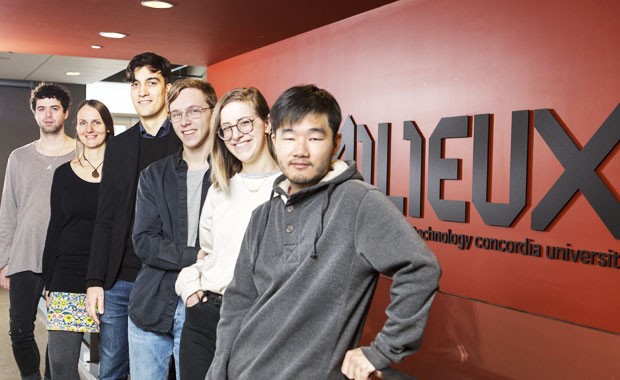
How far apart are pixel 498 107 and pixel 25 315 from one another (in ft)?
9.98

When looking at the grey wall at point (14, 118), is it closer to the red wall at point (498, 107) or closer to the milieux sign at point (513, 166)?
the red wall at point (498, 107)

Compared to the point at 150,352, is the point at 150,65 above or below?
above

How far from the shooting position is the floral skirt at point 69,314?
3.58m

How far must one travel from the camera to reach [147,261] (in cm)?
279

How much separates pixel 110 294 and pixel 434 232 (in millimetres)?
2418

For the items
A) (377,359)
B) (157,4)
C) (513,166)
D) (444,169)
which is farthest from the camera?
(157,4)

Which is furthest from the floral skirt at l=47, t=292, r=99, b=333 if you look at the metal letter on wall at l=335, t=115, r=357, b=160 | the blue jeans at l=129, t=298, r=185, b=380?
the metal letter on wall at l=335, t=115, r=357, b=160

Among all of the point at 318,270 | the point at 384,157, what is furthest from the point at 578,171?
the point at 318,270

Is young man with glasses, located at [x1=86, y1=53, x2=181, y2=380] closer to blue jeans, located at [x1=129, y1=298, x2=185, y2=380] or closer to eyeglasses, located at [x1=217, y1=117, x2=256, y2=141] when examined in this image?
blue jeans, located at [x1=129, y1=298, x2=185, y2=380]

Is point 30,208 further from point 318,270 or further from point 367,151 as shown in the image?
point 318,270

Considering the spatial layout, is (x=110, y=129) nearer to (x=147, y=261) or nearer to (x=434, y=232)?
(x=147, y=261)

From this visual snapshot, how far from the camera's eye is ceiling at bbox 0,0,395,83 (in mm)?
5488

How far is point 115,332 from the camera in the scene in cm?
335

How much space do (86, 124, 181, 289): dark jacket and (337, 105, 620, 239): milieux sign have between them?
6.57 ft
